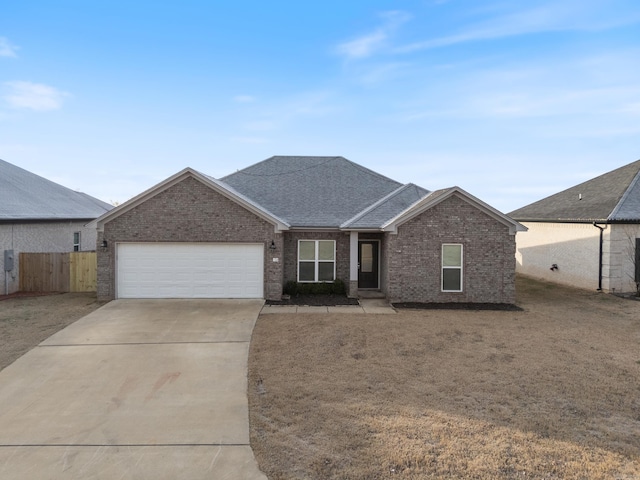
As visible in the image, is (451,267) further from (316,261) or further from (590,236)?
(590,236)

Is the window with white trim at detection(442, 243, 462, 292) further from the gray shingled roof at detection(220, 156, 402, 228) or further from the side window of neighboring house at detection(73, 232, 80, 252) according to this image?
the side window of neighboring house at detection(73, 232, 80, 252)

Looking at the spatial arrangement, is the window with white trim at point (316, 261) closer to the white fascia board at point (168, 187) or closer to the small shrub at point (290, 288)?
the small shrub at point (290, 288)

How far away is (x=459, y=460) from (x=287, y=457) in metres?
2.20

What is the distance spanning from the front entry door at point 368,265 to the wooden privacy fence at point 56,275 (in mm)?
11436

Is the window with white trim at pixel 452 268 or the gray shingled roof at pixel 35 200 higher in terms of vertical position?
the gray shingled roof at pixel 35 200

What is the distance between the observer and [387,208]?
17.8 metres

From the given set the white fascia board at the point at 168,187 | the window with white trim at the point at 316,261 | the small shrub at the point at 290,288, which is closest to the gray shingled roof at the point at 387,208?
the window with white trim at the point at 316,261

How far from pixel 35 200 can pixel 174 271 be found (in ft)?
36.0

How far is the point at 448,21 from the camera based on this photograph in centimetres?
1557

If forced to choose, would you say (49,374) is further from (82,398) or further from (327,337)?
(327,337)

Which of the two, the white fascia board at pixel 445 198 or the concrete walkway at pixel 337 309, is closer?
the concrete walkway at pixel 337 309

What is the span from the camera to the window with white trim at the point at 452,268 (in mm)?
15727

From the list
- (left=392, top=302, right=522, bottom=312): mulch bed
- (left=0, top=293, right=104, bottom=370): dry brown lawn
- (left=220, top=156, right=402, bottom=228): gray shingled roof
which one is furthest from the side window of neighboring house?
(left=392, top=302, right=522, bottom=312): mulch bed

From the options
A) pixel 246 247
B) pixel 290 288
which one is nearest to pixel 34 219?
pixel 246 247
